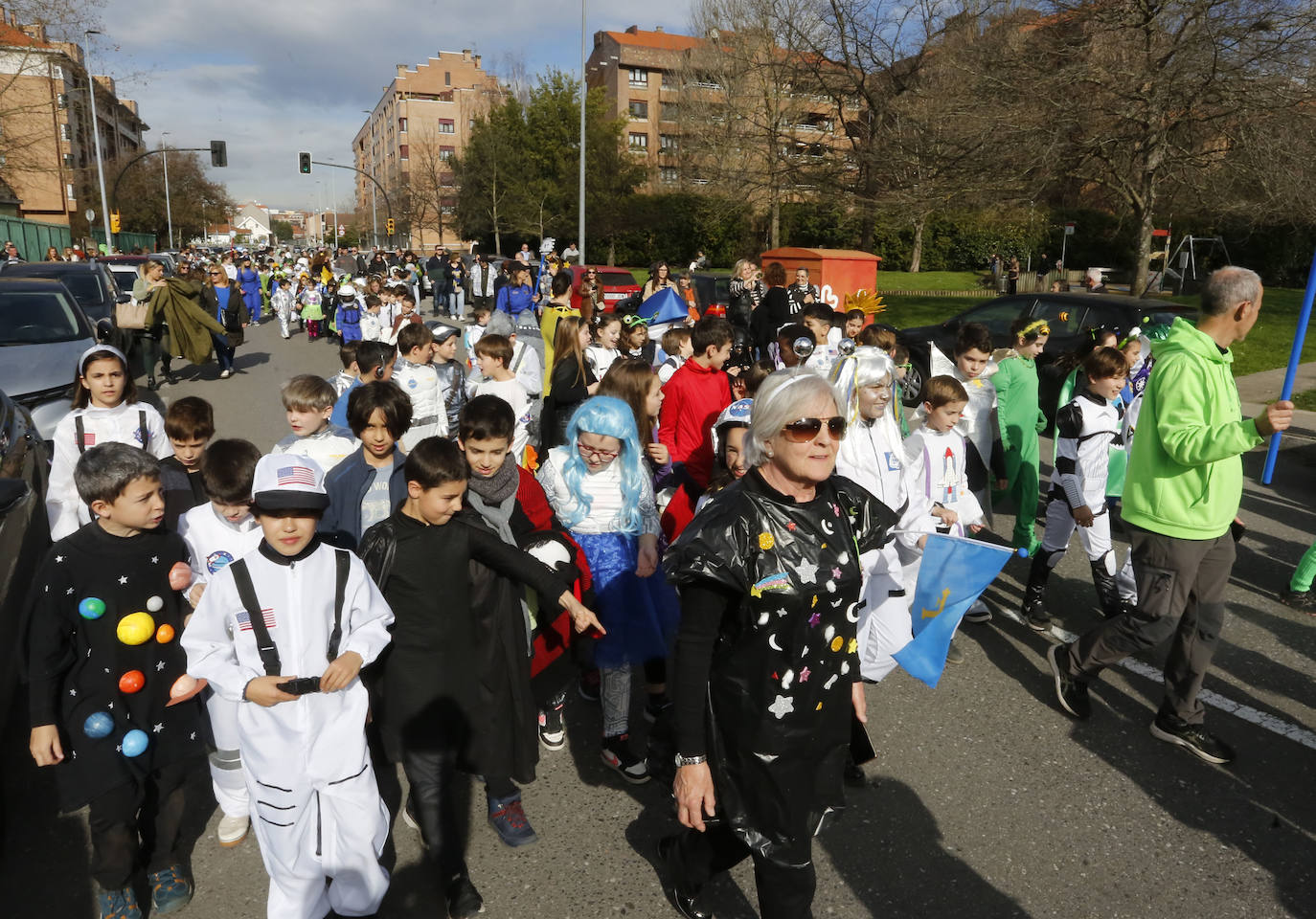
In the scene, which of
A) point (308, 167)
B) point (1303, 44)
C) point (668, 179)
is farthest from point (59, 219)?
point (1303, 44)

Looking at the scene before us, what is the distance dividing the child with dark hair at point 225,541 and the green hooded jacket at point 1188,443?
3.71m

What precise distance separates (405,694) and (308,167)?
145 feet

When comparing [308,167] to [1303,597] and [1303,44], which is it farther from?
[1303,597]

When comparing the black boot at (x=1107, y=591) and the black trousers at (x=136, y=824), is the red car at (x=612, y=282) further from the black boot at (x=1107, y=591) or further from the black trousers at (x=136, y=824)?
the black trousers at (x=136, y=824)

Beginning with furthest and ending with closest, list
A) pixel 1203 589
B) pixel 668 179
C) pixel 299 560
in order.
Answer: pixel 668 179
pixel 1203 589
pixel 299 560

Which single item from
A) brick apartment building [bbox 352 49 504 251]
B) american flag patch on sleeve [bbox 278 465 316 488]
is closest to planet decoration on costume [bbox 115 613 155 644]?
american flag patch on sleeve [bbox 278 465 316 488]

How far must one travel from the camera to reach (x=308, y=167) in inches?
1629

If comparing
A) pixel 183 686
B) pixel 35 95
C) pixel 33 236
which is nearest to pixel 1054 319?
pixel 183 686

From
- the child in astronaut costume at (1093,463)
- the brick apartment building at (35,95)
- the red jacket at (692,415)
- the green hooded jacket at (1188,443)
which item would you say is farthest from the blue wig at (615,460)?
the brick apartment building at (35,95)

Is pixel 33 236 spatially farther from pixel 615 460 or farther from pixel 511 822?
pixel 511 822

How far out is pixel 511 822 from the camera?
133 inches

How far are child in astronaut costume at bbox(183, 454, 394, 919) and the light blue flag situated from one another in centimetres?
211

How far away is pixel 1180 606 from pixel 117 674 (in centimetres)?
424

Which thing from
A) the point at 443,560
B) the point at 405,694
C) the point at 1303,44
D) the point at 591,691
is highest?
the point at 1303,44
